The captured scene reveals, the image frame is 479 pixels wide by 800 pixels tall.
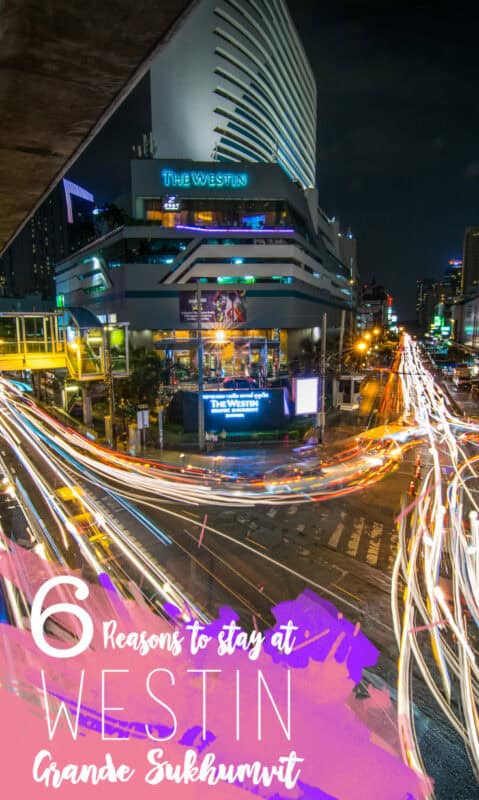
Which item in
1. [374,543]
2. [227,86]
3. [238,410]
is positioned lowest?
[374,543]

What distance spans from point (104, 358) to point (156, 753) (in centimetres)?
1884

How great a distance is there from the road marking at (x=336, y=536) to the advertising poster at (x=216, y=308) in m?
40.2

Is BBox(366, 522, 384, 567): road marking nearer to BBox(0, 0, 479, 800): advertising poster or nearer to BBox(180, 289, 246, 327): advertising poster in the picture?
BBox(0, 0, 479, 800): advertising poster

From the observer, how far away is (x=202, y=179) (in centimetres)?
5438

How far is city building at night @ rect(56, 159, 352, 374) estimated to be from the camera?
50.7 m

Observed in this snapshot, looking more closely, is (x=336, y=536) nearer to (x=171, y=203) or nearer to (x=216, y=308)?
(x=216, y=308)

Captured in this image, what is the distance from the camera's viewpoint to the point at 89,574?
10.5 metres

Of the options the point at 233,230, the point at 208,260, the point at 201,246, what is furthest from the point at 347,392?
the point at 233,230

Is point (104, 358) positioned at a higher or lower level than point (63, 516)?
higher

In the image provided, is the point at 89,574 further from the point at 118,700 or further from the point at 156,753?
the point at 156,753

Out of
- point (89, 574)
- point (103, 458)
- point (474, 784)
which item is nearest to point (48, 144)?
point (474, 784)

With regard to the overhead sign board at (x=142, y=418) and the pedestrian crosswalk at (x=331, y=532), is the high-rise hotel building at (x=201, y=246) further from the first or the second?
the pedestrian crosswalk at (x=331, y=532)

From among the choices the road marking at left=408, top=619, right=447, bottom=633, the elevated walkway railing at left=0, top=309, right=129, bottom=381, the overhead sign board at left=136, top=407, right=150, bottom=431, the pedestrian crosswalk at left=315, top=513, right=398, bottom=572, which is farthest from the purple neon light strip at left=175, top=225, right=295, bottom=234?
the road marking at left=408, top=619, right=447, bottom=633

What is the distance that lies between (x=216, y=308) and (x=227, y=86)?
5274 cm
